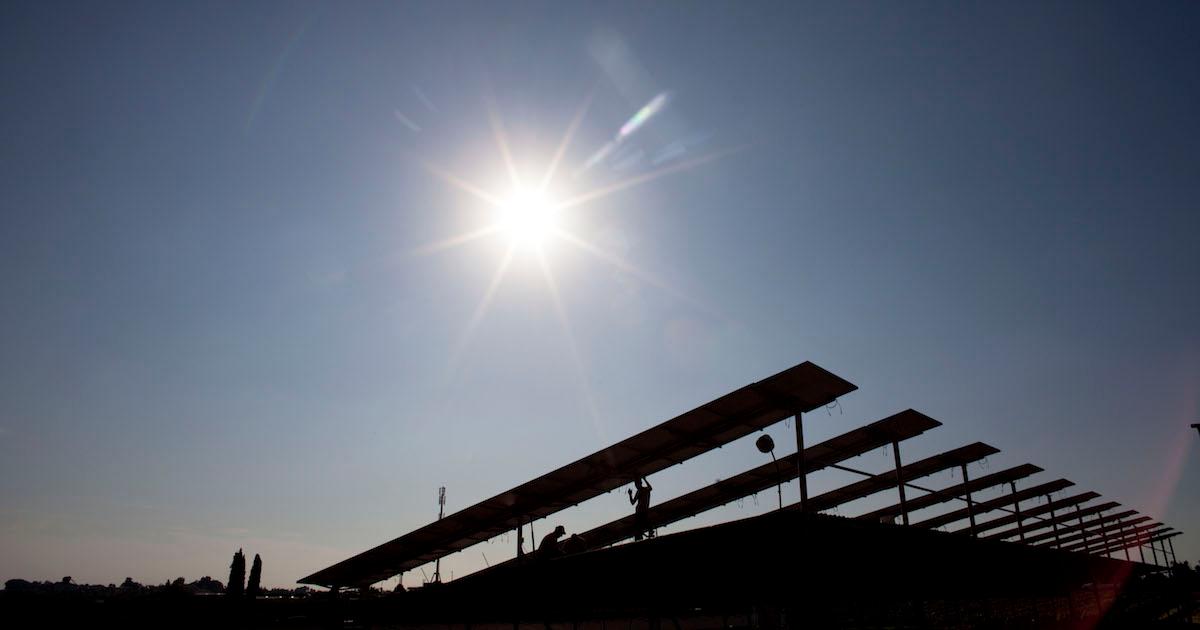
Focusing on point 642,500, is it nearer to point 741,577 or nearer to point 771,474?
point 771,474

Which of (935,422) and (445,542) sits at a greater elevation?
(935,422)

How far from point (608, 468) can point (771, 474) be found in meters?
5.41

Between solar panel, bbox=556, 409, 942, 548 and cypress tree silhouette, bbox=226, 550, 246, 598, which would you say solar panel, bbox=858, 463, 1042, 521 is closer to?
solar panel, bbox=556, 409, 942, 548

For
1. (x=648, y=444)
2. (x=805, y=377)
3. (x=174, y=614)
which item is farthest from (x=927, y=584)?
(x=174, y=614)

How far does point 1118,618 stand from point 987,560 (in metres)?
4.72

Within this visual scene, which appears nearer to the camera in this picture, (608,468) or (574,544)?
(574,544)

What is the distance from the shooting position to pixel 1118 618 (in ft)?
30.6

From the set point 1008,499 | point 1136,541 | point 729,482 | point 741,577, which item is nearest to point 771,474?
point 729,482

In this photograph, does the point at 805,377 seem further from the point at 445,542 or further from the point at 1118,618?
the point at 445,542

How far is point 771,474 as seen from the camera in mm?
16703

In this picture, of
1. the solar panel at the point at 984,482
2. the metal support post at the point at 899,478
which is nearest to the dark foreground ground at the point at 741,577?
the metal support post at the point at 899,478

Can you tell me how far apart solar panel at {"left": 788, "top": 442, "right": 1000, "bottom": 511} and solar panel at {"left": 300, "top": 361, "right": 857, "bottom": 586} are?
4516 mm

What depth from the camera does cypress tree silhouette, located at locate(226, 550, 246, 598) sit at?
42.1 m

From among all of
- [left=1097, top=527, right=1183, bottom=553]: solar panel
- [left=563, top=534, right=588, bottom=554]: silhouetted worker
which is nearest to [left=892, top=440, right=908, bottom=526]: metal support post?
[left=563, top=534, right=588, bottom=554]: silhouetted worker
